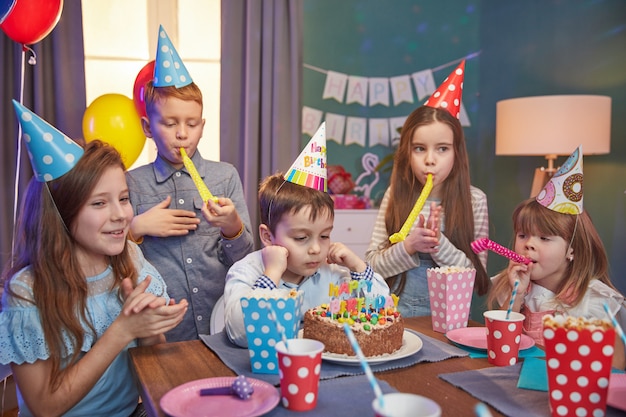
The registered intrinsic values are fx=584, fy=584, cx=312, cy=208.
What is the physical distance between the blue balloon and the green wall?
2230 millimetres

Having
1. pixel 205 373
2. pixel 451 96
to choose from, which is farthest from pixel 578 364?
pixel 451 96

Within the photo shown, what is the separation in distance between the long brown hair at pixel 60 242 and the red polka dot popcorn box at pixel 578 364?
1.01 m

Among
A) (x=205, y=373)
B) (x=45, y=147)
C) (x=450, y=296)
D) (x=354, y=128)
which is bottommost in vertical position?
(x=205, y=373)

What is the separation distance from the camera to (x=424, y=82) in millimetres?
4500

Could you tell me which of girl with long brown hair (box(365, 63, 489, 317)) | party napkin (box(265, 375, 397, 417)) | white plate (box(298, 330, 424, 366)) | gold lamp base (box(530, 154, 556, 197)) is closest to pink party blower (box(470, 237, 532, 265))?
girl with long brown hair (box(365, 63, 489, 317))

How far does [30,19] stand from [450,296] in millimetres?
2138

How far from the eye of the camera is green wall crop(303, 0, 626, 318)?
360 cm

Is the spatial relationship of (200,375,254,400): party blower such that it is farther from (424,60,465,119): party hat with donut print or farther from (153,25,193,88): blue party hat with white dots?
(424,60,465,119): party hat with donut print

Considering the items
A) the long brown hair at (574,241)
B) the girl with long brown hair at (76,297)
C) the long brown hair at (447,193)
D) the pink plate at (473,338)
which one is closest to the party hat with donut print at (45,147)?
the girl with long brown hair at (76,297)

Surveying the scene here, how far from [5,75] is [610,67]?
138 inches

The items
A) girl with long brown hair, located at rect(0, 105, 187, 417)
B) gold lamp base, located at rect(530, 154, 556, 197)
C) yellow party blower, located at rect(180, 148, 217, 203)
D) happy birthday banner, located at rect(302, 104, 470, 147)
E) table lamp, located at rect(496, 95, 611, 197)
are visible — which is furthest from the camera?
happy birthday banner, located at rect(302, 104, 470, 147)

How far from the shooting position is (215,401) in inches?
40.4

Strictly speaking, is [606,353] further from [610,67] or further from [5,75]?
[5,75]

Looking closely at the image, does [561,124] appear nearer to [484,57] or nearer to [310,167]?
[484,57]
